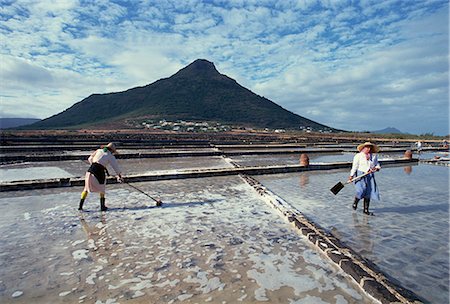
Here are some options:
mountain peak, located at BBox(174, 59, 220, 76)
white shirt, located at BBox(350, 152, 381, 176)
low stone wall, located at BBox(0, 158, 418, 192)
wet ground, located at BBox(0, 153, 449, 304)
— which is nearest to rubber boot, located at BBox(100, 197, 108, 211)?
wet ground, located at BBox(0, 153, 449, 304)

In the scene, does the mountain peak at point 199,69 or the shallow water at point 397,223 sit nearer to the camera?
the shallow water at point 397,223

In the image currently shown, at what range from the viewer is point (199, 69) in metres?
101

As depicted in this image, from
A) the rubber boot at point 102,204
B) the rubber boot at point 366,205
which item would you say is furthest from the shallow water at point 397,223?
the rubber boot at point 102,204

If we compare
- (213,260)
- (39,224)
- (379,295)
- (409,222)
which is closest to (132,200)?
(39,224)

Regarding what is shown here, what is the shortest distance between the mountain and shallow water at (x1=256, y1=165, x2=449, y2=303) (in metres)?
57.3

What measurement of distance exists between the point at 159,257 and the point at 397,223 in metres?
4.24

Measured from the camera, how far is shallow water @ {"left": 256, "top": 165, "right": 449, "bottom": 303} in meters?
3.35

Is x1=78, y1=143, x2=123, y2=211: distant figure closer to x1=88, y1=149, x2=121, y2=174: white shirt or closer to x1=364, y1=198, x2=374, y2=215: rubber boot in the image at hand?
x1=88, y1=149, x2=121, y2=174: white shirt

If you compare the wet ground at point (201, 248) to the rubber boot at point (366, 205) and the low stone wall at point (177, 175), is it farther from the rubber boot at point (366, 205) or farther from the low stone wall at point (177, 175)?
the low stone wall at point (177, 175)

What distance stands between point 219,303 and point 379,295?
1.60 m

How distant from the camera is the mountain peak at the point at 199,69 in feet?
324

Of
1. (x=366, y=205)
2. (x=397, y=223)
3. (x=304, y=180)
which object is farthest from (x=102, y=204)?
(x=304, y=180)

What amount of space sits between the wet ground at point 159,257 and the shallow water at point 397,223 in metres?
0.78

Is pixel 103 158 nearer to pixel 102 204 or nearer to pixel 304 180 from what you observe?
pixel 102 204
